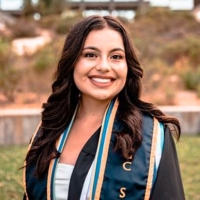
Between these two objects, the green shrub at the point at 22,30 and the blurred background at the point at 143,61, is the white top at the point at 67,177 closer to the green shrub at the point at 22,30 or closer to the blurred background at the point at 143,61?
the blurred background at the point at 143,61

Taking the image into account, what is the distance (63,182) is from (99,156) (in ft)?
0.56

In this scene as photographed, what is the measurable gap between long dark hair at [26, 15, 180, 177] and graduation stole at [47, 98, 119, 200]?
3cm

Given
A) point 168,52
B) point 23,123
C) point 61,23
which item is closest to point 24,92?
point 23,123

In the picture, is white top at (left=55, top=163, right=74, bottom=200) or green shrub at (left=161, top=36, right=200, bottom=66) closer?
white top at (left=55, top=163, right=74, bottom=200)

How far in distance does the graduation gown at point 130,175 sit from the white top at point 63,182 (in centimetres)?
2

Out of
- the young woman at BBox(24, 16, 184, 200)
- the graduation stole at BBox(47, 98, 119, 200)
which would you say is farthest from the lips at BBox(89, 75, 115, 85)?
the graduation stole at BBox(47, 98, 119, 200)

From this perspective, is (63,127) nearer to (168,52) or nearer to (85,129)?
(85,129)

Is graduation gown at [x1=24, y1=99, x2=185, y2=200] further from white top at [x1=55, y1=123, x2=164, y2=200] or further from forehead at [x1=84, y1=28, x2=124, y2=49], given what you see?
forehead at [x1=84, y1=28, x2=124, y2=49]

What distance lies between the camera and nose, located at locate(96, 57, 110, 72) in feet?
5.99

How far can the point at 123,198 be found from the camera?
5.67 ft

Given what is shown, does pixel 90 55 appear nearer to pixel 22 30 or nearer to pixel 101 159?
pixel 101 159

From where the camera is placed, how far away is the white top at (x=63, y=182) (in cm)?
179

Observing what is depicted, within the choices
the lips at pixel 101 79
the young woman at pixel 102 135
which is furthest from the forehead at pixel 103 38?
the lips at pixel 101 79

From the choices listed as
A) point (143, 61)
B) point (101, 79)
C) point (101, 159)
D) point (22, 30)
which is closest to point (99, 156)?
point (101, 159)
